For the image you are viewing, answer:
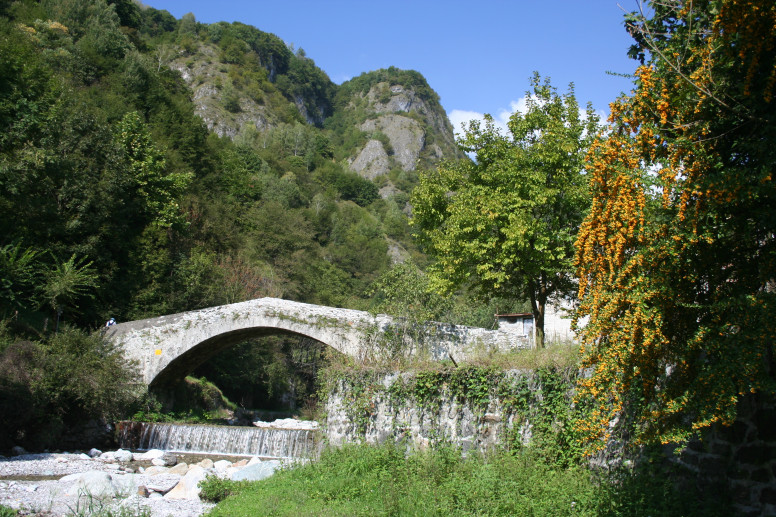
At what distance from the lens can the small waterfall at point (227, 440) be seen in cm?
1603

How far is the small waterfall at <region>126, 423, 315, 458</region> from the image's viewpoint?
52.6 ft

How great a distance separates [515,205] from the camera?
13383 mm

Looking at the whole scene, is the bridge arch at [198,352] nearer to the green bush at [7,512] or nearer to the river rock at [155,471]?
the river rock at [155,471]

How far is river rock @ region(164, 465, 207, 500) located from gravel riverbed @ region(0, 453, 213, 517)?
0.21 metres

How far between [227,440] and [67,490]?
7.18m

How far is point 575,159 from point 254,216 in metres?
29.0

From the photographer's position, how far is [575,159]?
45.3 feet

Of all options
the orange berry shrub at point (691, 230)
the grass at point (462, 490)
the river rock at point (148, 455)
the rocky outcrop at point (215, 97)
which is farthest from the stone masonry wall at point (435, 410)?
the rocky outcrop at point (215, 97)

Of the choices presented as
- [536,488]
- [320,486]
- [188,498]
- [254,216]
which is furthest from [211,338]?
[254,216]

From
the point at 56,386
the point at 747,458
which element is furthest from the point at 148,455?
the point at 747,458

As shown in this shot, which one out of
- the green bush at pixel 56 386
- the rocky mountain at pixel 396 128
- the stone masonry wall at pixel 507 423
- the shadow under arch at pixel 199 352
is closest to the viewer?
the stone masonry wall at pixel 507 423

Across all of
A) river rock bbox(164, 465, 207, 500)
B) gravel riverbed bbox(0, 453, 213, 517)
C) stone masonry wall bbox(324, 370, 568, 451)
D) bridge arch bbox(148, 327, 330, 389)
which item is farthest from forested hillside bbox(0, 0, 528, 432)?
river rock bbox(164, 465, 207, 500)

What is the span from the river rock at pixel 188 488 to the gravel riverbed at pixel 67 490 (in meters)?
0.21

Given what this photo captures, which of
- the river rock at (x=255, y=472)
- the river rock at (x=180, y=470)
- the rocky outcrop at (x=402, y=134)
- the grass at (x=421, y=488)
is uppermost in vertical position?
the rocky outcrop at (x=402, y=134)
